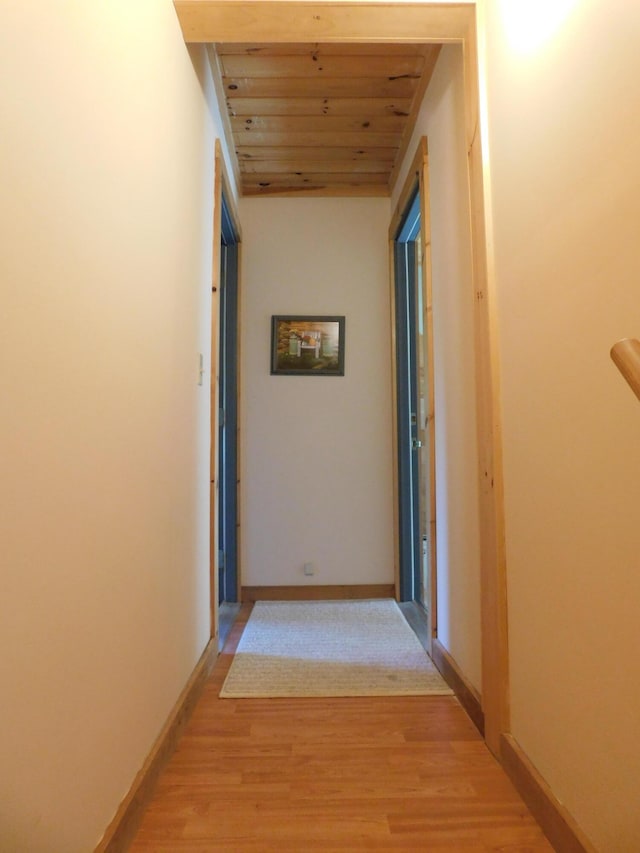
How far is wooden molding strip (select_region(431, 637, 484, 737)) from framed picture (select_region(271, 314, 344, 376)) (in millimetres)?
1803

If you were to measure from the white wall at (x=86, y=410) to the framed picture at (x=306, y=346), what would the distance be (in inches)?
69.1

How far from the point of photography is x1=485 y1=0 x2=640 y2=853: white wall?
91 centimetres

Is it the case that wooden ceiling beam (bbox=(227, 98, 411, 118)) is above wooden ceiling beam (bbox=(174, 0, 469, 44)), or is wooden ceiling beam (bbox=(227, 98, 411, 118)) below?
above

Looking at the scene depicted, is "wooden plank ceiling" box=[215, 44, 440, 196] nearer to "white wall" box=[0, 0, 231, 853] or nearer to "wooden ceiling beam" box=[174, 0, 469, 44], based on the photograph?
"wooden ceiling beam" box=[174, 0, 469, 44]

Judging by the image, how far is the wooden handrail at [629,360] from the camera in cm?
74

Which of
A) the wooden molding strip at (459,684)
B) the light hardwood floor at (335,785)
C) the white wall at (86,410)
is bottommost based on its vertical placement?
the light hardwood floor at (335,785)

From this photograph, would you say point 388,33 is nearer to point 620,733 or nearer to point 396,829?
point 620,733

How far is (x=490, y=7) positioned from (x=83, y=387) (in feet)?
5.31

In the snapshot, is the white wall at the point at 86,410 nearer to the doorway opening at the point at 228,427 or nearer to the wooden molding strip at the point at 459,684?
the wooden molding strip at the point at 459,684

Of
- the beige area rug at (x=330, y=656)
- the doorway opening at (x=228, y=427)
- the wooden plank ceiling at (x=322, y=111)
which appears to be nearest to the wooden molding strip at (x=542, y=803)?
the beige area rug at (x=330, y=656)

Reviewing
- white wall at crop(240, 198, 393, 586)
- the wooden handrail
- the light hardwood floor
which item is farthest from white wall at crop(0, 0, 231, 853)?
white wall at crop(240, 198, 393, 586)

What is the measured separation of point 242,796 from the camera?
135 cm

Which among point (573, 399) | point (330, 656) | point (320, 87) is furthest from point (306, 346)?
point (573, 399)

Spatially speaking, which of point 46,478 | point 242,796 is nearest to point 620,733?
point 242,796
